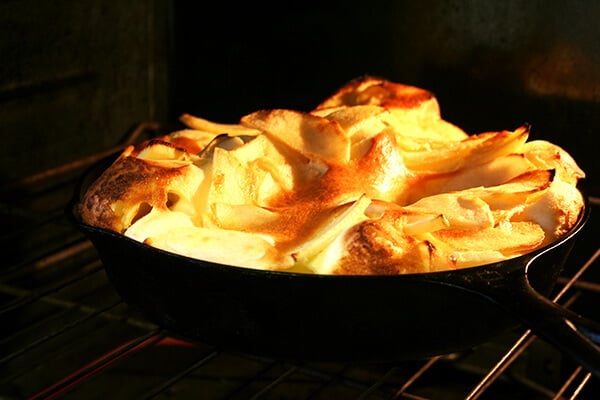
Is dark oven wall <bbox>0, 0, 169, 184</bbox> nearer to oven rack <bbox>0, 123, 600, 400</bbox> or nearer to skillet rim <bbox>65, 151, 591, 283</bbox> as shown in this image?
oven rack <bbox>0, 123, 600, 400</bbox>

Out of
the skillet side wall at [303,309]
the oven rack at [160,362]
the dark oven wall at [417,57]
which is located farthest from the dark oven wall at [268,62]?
the skillet side wall at [303,309]

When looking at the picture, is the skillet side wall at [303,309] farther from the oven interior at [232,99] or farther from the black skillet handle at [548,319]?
the oven interior at [232,99]

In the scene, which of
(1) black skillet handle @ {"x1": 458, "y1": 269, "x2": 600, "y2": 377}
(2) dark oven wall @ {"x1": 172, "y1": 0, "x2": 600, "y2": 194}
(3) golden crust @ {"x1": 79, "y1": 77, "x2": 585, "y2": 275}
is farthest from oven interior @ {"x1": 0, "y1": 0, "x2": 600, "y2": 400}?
(1) black skillet handle @ {"x1": 458, "y1": 269, "x2": 600, "y2": 377}

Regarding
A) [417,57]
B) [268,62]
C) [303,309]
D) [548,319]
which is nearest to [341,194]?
[303,309]

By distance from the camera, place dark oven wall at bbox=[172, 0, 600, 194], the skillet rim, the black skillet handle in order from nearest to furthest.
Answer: the black skillet handle
the skillet rim
dark oven wall at bbox=[172, 0, 600, 194]

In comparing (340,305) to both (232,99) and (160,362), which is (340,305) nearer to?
(160,362)

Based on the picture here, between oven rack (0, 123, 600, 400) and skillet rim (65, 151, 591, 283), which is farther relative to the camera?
oven rack (0, 123, 600, 400)

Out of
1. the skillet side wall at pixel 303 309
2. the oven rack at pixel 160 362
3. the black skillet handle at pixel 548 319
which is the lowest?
the oven rack at pixel 160 362

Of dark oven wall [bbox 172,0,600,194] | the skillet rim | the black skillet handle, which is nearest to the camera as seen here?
the black skillet handle

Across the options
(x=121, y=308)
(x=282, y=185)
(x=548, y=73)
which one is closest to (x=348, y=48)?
(x=548, y=73)
